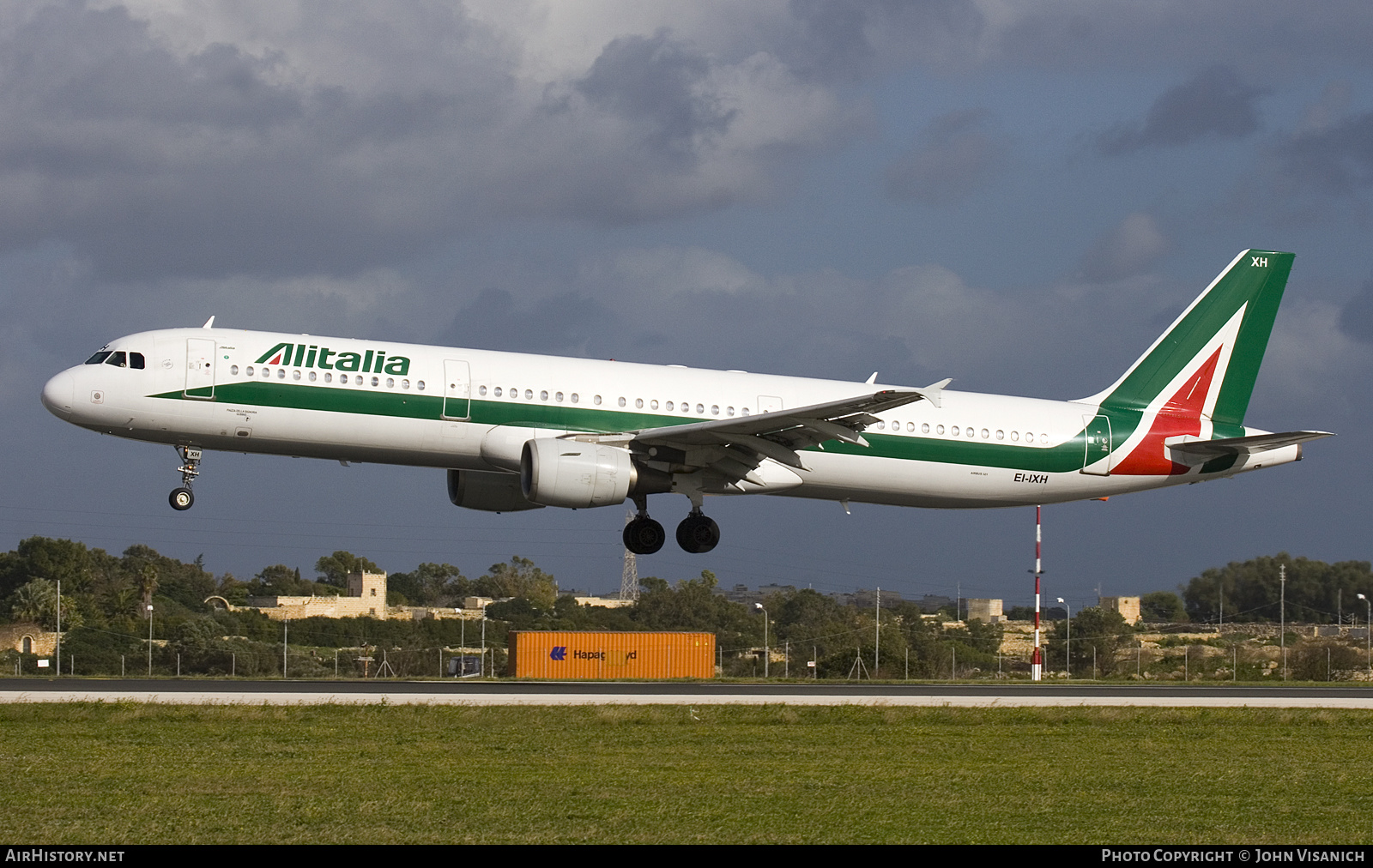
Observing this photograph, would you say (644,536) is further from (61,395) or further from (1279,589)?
(1279,589)

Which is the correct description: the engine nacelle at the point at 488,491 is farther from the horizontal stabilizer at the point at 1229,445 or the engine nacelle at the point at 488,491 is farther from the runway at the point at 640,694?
the horizontal stabilizer at the point at 1229,445

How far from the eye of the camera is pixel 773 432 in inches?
1309

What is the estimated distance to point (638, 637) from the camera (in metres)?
60.1

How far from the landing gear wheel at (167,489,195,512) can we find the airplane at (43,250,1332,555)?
0.05m

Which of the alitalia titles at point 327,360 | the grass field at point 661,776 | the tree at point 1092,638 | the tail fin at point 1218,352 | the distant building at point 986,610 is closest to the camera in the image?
the grass field at point 661,776

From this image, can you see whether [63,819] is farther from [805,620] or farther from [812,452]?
[805,620]

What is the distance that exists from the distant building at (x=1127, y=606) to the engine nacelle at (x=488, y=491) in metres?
59.2

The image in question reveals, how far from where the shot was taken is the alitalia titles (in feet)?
104

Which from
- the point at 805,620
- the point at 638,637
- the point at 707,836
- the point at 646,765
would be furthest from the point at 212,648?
the point at 707,836

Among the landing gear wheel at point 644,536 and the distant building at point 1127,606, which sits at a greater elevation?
the landing gear wheel at point 644,536

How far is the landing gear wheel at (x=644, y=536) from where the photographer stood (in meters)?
35.6

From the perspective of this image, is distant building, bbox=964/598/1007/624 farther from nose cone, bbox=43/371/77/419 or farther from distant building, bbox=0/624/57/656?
nose cone, bbox=43/371/77/419

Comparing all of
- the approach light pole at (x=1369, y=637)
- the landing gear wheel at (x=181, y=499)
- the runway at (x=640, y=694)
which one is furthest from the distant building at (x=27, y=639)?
the approach light pole at (x=1369, y=637)
